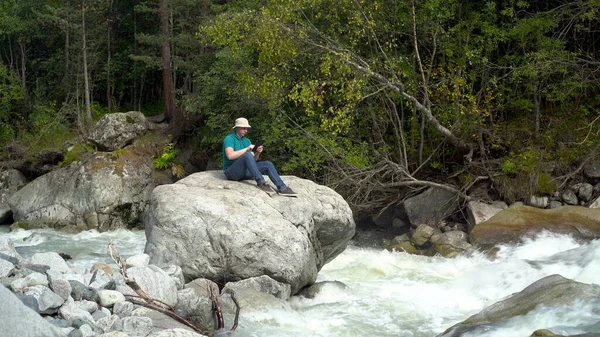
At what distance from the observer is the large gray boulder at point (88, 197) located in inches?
754

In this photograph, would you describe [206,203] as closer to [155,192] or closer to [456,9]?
[155,192]

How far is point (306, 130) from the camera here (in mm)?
17031

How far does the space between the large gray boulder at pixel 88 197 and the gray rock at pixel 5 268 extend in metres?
10.6

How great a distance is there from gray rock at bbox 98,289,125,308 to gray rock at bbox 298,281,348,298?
3196 millimetres

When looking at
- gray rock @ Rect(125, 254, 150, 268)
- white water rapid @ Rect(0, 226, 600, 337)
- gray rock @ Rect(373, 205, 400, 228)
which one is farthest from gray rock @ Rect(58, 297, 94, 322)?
gray rock @ Rect(373, 205, 400, 228)

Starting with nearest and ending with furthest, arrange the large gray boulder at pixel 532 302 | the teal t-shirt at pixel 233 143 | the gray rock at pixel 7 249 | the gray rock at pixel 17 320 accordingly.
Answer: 1. the gray rock at pixel 17 320
2. the large gray boulder at pixel 532 302
3. the gray rock at pixel 7 249
4. the teal t-shirt at pixel 233 143

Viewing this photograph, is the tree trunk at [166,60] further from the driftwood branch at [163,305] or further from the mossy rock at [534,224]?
the driftwood branch at [163,305]

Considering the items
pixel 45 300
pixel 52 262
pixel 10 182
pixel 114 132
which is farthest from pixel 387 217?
pixel 10 182

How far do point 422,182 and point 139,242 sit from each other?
6792mm

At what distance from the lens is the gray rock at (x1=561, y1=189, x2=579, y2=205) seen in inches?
601

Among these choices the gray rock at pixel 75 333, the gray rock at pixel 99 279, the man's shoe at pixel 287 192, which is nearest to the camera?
the gray rock at pixel 75 333

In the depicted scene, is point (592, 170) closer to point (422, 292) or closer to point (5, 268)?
point (422, 292)

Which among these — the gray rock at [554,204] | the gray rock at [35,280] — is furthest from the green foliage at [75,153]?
the gray rock at [35,280]

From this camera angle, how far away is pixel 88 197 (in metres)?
19.5
